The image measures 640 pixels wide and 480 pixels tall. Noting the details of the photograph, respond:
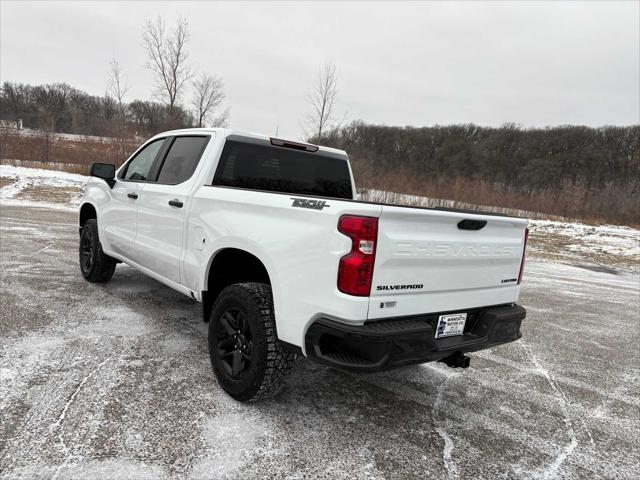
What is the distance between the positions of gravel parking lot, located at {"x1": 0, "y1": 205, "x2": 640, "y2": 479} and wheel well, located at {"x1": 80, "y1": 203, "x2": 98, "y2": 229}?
3.79 ft

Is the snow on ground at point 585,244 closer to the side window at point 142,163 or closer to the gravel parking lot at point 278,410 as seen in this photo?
the gravel parking lot at point 278,410

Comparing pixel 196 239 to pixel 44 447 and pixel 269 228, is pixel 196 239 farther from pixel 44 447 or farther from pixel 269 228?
pixel 44 447

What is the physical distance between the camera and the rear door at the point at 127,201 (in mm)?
4391

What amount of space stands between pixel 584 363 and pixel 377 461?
303 centimetres

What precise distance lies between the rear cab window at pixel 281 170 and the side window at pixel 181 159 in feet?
1.02

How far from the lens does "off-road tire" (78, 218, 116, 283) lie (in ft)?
17.3

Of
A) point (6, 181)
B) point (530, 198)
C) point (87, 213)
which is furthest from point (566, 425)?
point (530, 198)

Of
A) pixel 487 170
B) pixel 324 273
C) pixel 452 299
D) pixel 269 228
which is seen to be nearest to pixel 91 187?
pixel 269 228

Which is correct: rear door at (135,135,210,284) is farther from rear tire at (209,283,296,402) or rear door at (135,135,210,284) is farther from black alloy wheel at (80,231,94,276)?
black alloy wheel at (80,231,94,276)

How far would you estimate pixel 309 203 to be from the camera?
2.49 meters

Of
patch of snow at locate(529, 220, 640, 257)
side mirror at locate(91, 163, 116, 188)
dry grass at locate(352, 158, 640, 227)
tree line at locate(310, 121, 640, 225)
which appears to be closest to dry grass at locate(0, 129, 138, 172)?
tree line at locate(310, 121, 640, 225)

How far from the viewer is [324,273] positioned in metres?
2.34

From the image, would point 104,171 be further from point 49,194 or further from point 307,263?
point 49,194

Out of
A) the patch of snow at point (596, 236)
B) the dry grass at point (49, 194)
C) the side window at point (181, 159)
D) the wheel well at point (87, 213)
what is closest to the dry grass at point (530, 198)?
the patch of snow at point (596, 236)
